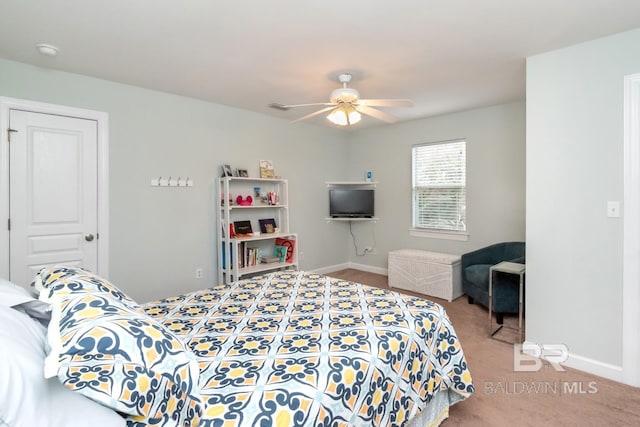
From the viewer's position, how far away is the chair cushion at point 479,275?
3.67m

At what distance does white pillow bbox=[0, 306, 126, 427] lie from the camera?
0.80 m

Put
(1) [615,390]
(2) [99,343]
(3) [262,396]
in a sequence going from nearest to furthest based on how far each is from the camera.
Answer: (2) [99,343] → (3) [262,396] → (1) [615,390]

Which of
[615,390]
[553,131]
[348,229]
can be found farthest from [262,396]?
[348,229]

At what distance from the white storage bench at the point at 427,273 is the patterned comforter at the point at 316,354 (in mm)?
2151

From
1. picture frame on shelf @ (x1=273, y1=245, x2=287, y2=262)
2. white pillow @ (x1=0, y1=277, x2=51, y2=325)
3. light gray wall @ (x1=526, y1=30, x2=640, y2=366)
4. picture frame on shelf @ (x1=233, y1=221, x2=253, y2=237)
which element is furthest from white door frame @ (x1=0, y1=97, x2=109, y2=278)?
light gray wall @ (x1=526, y1=30, x2=640, y2=366)

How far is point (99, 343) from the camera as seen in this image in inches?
39.2

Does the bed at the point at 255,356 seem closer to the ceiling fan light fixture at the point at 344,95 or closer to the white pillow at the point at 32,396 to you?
the white pillow at the point at 32,396

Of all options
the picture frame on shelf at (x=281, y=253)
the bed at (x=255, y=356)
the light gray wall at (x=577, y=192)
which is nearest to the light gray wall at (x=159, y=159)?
the picture frame on shelf at (x=281, y=253)

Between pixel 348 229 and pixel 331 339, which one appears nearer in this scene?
pixel 331 339

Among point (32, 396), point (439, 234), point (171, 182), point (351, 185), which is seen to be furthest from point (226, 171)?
point (32, 396)

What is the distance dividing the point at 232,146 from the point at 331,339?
10.9 ft

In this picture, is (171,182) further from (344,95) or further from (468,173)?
(468,173)

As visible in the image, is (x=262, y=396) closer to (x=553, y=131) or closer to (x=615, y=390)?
(x=615, y=390)

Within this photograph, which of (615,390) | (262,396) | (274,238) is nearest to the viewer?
(262,396)
